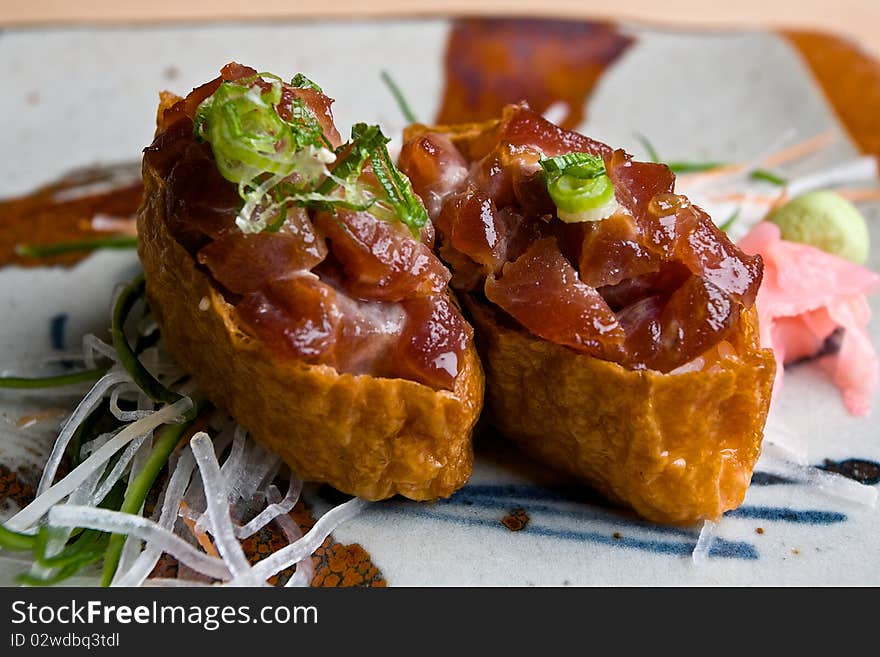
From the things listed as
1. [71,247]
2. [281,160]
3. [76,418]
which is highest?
[281,160]

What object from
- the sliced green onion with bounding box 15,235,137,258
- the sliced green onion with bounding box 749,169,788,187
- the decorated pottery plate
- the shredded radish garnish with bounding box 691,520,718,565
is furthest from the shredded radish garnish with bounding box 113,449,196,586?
the sliced green onion with bounding box 749,169,788,187

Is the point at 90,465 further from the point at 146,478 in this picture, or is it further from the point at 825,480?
the point at 825,480

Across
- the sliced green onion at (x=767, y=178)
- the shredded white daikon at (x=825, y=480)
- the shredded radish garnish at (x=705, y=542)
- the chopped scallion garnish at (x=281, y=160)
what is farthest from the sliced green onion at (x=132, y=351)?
the sliced green onion at (x=767, y=178)

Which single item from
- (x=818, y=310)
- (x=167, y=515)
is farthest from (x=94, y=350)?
(x=818, y=310)

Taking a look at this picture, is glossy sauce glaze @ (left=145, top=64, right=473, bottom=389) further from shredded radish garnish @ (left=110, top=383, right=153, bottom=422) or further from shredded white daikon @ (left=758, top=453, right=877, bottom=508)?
shredded white daikon @ (left=758, top=453, right=877, bottom=508)

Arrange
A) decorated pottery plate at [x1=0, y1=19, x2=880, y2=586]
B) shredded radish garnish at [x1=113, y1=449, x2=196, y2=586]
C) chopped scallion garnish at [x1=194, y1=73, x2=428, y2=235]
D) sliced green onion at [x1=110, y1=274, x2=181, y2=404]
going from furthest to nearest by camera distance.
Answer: sliced green onion at [x1=110, y1=274, x2=181, y2=404], decorated pottery plate at [x1=0, y1=19, x2=880, y2=586], shredded radish garnish at [x1=113, y1=449, x2=196, y2=586], chopped scallion garnish at [x1=194, y1=73, x2=428, y2=235]

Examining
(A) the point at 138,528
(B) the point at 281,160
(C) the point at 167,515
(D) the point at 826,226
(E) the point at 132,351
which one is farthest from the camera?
(D) the point at 826,226

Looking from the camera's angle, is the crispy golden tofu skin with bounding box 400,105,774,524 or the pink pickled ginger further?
the pink pickled ginger

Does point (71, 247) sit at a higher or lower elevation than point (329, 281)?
lower
